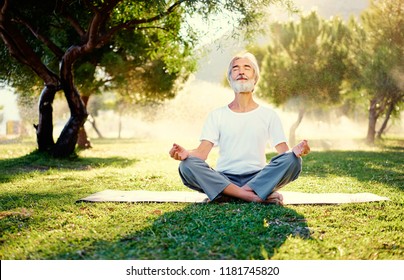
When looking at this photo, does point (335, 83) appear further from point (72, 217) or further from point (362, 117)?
point (362, 117)

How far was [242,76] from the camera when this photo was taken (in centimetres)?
593

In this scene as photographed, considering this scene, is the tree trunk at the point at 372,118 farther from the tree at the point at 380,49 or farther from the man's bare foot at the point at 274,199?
the man's bare foot at the point at 274,199

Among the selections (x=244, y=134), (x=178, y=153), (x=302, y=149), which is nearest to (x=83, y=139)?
(x=244, y=134)

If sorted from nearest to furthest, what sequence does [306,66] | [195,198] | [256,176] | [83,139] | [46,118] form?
[256,176] < [195,198] < [46,118] < [83,139] < [306,66]

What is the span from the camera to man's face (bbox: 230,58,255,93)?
5.93 meters

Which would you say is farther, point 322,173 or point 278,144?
point 322,173

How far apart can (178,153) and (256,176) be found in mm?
1068

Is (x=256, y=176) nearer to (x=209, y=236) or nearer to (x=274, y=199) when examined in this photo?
(x=274, y=199)

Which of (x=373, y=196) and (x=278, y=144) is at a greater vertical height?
(x=278, y=144)

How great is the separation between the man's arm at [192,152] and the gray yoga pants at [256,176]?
0.13 m

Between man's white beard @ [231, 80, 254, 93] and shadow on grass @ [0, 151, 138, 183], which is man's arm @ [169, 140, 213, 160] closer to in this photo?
man's white beard @ [231, 80, 254, 93]

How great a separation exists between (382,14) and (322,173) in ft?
60.4

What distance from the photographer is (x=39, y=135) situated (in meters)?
14.0
